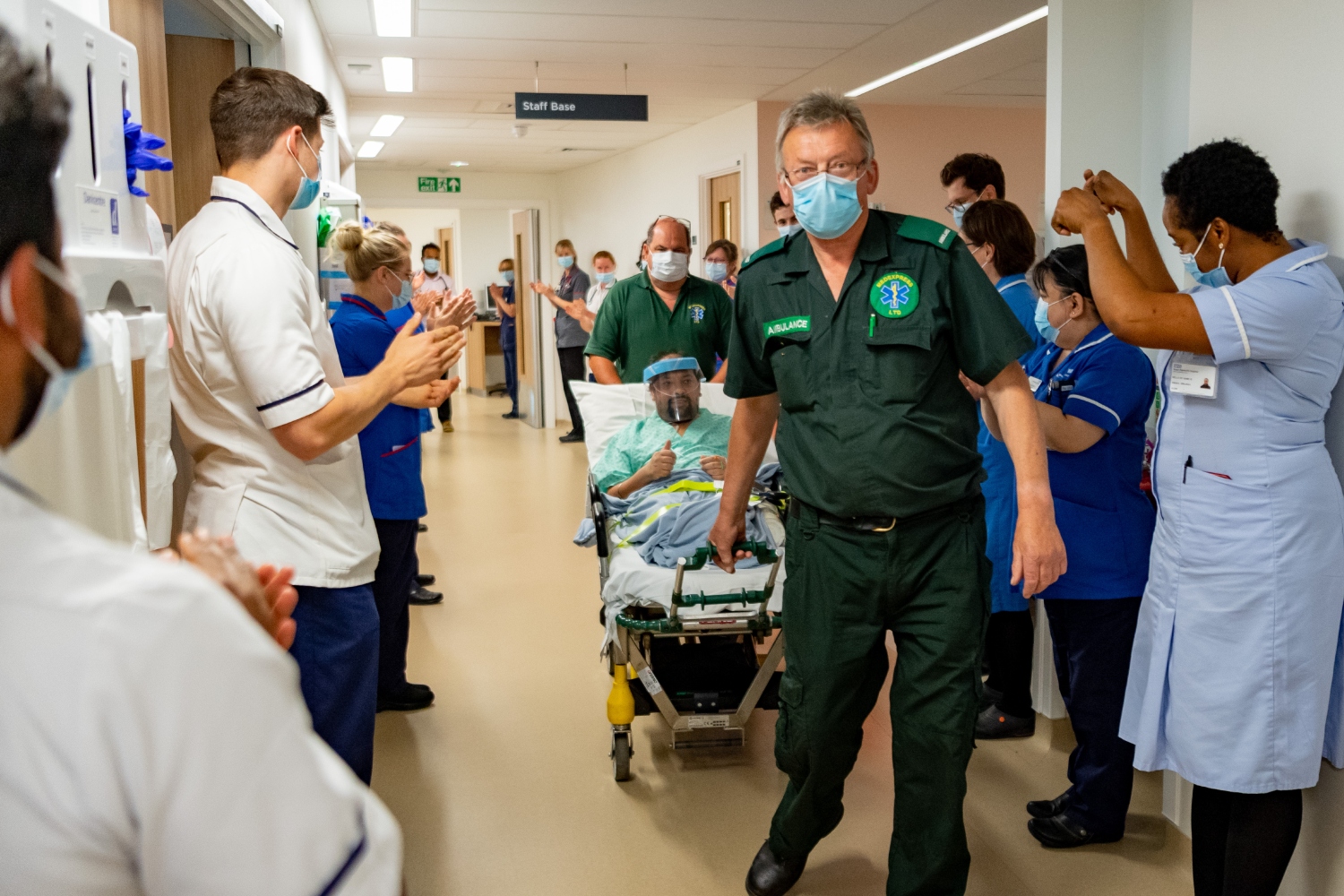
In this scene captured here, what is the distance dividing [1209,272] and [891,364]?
703 millimetres

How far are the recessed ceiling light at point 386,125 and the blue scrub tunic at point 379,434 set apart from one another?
236 inches

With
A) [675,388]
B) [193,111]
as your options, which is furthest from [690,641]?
[193,111]

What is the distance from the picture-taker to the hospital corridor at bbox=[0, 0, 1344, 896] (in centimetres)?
59

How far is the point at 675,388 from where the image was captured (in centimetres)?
366

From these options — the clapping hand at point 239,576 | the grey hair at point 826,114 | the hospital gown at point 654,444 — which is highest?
the grey hair at point 826,114

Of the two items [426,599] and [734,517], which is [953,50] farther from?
[734,517]

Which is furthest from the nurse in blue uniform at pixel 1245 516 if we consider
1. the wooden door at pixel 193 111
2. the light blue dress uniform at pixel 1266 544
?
the wooden door at pixel 193 111

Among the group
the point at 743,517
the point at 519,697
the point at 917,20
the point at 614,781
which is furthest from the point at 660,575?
the point at 917,20

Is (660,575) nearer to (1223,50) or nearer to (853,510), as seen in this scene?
(853,510)

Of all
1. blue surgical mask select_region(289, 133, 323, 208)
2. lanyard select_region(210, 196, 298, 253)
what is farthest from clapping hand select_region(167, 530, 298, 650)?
blue surgical mask select_region(289, 133, 323, 208)

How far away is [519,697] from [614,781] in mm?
759

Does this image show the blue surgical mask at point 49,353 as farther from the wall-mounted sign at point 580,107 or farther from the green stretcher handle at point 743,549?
the wall-mounted sign at point 580,107

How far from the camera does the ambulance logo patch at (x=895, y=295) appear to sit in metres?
2.04

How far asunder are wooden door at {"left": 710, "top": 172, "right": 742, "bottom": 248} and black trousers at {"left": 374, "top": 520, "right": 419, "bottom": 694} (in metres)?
5.40
